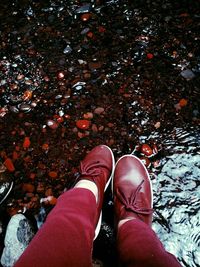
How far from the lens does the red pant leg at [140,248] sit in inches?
55.1

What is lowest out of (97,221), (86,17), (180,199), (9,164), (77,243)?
(180,199)

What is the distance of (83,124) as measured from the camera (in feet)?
7.86

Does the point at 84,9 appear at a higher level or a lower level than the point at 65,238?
higher

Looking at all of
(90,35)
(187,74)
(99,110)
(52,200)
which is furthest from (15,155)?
(187,74)

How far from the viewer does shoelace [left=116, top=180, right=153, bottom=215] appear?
192 centimetres

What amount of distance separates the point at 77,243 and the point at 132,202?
65 cm

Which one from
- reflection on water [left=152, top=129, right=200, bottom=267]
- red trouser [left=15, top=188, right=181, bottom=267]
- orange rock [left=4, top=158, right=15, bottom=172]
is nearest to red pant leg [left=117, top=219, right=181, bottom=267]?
red trouser [left=15, top=188, right=181, bottom=267]

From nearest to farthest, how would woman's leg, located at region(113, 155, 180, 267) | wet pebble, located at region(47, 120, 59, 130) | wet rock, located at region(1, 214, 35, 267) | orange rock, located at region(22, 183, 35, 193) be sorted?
woman's leg, located at region(113, 155, 180, 267)
wet rock, located at region(1, 214, 35, 267)
orange rock, located at region(22, 183, 35, 193)
wet pebble, located at region(47, 120, 59, 130)

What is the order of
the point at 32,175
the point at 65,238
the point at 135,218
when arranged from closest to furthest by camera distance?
the point at 65,238, the point at 135,218, the point at 32,175

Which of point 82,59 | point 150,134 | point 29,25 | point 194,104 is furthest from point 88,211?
point 29,25

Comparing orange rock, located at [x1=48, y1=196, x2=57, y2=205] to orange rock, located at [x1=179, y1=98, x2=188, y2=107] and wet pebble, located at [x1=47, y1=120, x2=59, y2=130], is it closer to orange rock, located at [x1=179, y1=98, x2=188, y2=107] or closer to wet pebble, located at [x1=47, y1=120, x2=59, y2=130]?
wet pebble, located at [x1=47, y1=120, x2=59, y2=130]

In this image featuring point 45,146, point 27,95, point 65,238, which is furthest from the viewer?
point 27,95

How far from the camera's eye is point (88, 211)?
168cm

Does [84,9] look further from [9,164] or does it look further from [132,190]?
[132,190]
